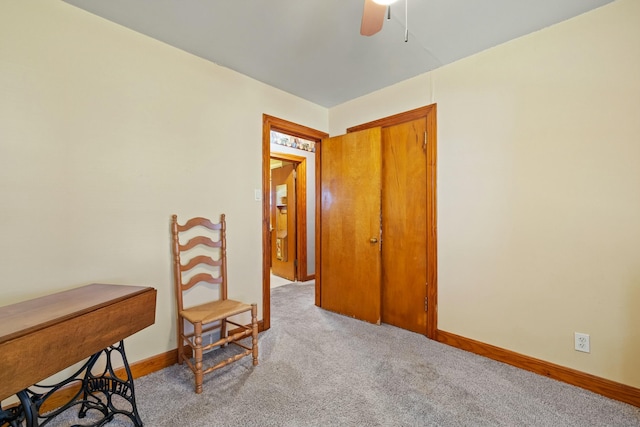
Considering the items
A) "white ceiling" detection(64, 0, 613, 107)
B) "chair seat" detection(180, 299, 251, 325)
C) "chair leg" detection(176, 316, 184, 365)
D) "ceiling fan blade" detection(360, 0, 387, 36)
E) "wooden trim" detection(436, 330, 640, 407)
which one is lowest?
"wooden trim" detection(436, 330, 640, 407)

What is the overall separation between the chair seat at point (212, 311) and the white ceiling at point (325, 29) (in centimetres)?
192

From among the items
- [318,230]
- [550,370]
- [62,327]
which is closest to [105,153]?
[62,327]

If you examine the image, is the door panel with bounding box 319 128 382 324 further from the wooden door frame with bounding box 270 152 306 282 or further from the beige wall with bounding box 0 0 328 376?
the wooden door frame with bounding box 270 152 306 282

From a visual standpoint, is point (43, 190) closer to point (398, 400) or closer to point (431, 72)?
point (398, 400)

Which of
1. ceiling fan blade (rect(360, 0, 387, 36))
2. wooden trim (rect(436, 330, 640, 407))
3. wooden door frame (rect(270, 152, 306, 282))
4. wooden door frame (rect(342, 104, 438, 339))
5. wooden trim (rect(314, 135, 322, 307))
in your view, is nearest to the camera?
ceiling fan blade (rect(360, 0, 387, 36))

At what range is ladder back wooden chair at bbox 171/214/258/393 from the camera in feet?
6.32

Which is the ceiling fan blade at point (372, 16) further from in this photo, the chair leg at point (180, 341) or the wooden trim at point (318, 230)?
the chair leg at point (180, 341)

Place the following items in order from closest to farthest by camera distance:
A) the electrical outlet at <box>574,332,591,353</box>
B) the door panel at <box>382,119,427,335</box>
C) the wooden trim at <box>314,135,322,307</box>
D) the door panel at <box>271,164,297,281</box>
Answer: the electrical outlet at <box>574,332,591,353</box>, the door panel at <box>382,119,427,335</box>, the wooden trim at <box>314,135,322,307</box>, the door panel at <box>271,164,297,281</box>

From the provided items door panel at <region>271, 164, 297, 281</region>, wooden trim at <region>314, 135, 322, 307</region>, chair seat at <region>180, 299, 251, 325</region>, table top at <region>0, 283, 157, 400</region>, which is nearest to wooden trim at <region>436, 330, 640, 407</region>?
wooden trim at <region>314, 135, 322, 307</region>

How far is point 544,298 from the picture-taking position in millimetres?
1875

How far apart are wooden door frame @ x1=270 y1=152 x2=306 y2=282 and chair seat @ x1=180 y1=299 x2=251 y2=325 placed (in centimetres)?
232

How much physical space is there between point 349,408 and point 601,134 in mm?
2202

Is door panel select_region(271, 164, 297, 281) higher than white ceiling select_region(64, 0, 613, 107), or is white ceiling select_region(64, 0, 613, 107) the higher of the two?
white ceiling select_region(64, 0, 613, 107)

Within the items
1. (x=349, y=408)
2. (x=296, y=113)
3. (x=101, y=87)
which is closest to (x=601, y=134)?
(x=349, y=408)
